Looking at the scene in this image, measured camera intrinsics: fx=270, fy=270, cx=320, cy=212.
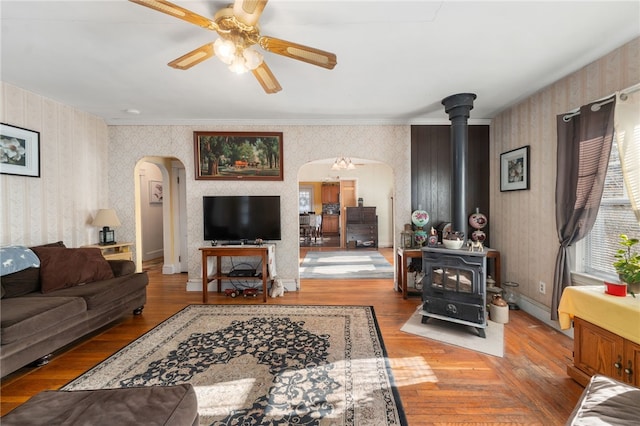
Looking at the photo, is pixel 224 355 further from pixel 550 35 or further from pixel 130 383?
pixel 550 35

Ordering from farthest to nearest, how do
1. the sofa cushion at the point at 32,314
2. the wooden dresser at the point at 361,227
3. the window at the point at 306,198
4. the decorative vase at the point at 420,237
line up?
the window at the point at 306,198
the wooden dresser at the point at 361,227
the decorative vase at the point at 420,237
the sofa cushion at the point at 32,314

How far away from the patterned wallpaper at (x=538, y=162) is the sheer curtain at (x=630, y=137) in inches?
7.4

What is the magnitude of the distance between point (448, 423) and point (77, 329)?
311 centimetres

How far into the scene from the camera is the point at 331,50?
7.43 feet

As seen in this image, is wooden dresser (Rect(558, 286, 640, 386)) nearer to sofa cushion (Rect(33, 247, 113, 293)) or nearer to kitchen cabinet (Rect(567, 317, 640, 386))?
kitchen cabinet (Rect(567, 317, 640, 386))

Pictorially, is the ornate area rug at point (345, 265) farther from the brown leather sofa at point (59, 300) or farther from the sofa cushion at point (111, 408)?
the sofa cushion at point (111, 408)

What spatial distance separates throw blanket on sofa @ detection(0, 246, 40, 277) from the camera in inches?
97.1

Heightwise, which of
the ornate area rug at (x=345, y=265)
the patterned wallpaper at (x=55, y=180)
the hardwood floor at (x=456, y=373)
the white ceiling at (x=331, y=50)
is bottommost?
the hardwood floor at (x=456, y=373)

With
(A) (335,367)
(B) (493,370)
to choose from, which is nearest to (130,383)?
(A) (335,367)

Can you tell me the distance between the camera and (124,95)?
125 inches

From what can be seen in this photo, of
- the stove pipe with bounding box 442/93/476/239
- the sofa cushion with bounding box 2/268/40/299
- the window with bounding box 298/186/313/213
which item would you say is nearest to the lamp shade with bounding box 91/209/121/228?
the sofa cushion with bounding box 2/268/40/299

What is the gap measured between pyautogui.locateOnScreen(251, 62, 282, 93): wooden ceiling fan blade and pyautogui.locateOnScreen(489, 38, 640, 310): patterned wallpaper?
280 centimetres

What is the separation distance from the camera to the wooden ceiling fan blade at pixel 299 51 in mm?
1741

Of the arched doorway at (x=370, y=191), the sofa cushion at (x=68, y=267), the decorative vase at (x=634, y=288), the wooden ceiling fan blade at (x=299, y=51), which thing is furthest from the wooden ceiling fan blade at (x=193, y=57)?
the arched doorway at (x=370, y=191)
